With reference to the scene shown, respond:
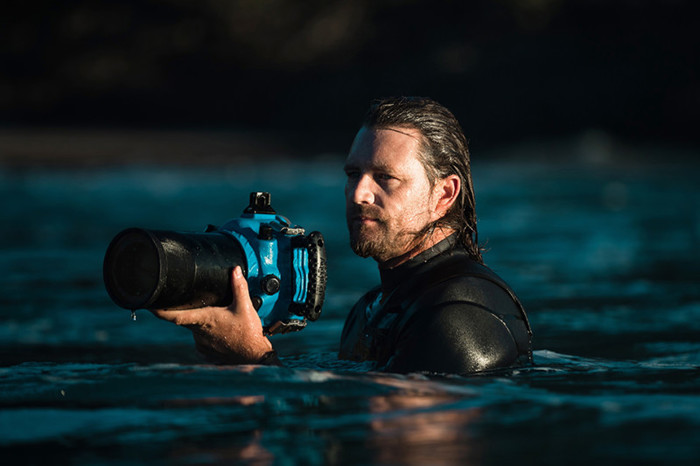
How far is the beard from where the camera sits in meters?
4.55

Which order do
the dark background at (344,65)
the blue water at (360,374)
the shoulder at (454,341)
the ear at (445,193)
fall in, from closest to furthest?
the blue water at (360,374) → the shoulder at (454,341) → the ear at (445,193) → the dark background at (344,65)

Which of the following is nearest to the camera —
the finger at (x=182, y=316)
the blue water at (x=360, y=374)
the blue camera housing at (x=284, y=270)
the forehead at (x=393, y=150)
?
the blue water at (x=360, y=374)

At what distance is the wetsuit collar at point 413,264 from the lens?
15.2ft

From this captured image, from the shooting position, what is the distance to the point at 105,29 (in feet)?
149

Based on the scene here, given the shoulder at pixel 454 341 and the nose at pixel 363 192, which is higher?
the nose at pixel 363 192

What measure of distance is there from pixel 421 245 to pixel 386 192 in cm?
29

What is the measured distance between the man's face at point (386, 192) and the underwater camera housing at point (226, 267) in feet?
0.76

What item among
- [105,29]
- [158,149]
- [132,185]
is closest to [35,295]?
[132,185]

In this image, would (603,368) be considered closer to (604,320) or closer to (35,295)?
(604,320)

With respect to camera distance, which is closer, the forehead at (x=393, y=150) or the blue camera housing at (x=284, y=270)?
the blue camera housing at (x=284, y=270)

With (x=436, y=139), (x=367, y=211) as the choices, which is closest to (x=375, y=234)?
(x=367, y=211)

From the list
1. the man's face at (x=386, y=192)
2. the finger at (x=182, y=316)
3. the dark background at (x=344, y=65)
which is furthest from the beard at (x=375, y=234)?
the dark background at (x=344, y=65)

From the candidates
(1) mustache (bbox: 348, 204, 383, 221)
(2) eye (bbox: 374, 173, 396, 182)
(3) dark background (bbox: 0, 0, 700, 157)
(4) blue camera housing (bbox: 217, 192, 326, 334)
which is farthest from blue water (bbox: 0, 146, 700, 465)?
(3) dark background (bbox: 0, 0, 700, 157)

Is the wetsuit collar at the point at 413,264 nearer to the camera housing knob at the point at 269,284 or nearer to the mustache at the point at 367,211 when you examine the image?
the mustache at the point at 367,211
